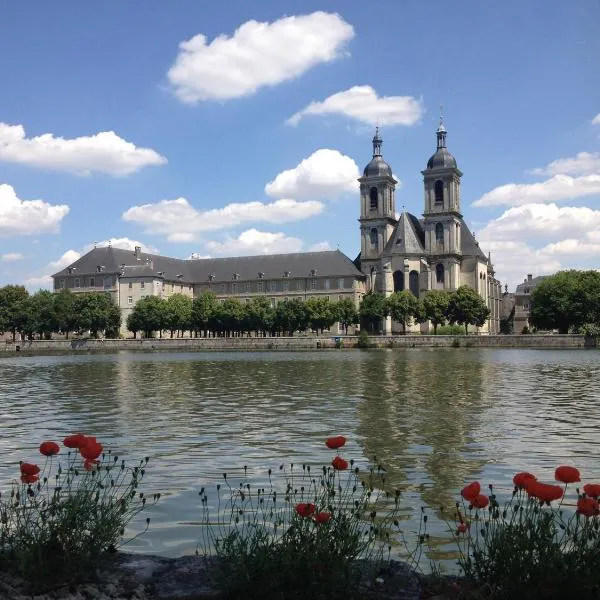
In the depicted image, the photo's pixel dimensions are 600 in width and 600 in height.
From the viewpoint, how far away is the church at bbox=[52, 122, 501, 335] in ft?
428

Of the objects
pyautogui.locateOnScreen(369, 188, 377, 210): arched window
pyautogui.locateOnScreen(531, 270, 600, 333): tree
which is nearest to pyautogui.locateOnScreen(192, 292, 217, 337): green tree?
pyautogui.locateOnScreen(369, 188, 377, 210): arched window

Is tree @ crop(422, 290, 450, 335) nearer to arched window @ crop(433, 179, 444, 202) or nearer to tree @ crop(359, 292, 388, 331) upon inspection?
tree @ crop(359, 292, 388, 331)

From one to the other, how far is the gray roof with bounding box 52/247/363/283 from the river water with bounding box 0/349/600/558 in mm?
107570

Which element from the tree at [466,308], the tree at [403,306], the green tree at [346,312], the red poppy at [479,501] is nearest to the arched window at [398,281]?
the green tree at [346,312]

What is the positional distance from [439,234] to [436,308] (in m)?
22.1

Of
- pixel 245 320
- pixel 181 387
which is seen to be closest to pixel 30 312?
pixel 245 320

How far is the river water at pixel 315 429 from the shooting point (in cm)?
1240

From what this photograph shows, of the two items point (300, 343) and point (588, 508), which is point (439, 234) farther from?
point (588, 508)

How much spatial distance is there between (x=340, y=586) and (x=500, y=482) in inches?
282

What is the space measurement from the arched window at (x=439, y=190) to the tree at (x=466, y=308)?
2361cm

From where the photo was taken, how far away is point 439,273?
428ft

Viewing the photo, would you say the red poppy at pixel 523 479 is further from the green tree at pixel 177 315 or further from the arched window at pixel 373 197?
the arched window at pixel 373 197

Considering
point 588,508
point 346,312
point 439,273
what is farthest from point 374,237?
point 588,508

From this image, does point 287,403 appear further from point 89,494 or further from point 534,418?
point 89,494
